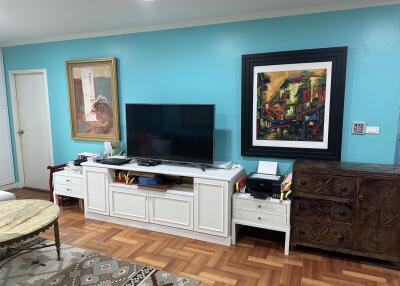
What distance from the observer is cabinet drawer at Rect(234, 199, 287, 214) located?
2.64 meters

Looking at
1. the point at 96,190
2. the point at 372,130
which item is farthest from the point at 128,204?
the point at 372,130

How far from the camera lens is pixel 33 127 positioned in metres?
4.53

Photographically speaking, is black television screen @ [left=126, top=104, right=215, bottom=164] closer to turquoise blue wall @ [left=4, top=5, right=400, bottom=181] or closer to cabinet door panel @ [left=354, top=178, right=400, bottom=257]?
turquoise blue wall @ [left=4, top=5, right=400, bottom=181]

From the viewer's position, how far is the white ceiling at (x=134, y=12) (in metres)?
2.53

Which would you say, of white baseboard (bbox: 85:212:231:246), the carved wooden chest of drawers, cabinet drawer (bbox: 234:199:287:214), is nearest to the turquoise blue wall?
the carved wooden chest of drawers

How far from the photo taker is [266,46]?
9.58ft

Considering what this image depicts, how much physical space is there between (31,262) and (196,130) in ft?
6.51

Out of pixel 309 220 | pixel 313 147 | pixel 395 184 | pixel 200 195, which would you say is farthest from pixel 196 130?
pixel 395 184

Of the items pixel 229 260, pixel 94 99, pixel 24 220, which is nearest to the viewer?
pixel 24 220

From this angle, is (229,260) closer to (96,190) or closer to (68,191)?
(96,190)

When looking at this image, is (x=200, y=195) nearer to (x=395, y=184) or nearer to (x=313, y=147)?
(x=313, y=147)

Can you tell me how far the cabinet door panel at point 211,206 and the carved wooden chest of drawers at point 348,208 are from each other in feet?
2.17

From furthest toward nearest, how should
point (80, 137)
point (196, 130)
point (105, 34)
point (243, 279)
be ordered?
point (80, 137)
point (105, 34)
point (196, 130)
point (243, 279)

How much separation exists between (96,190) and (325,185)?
256 cm
